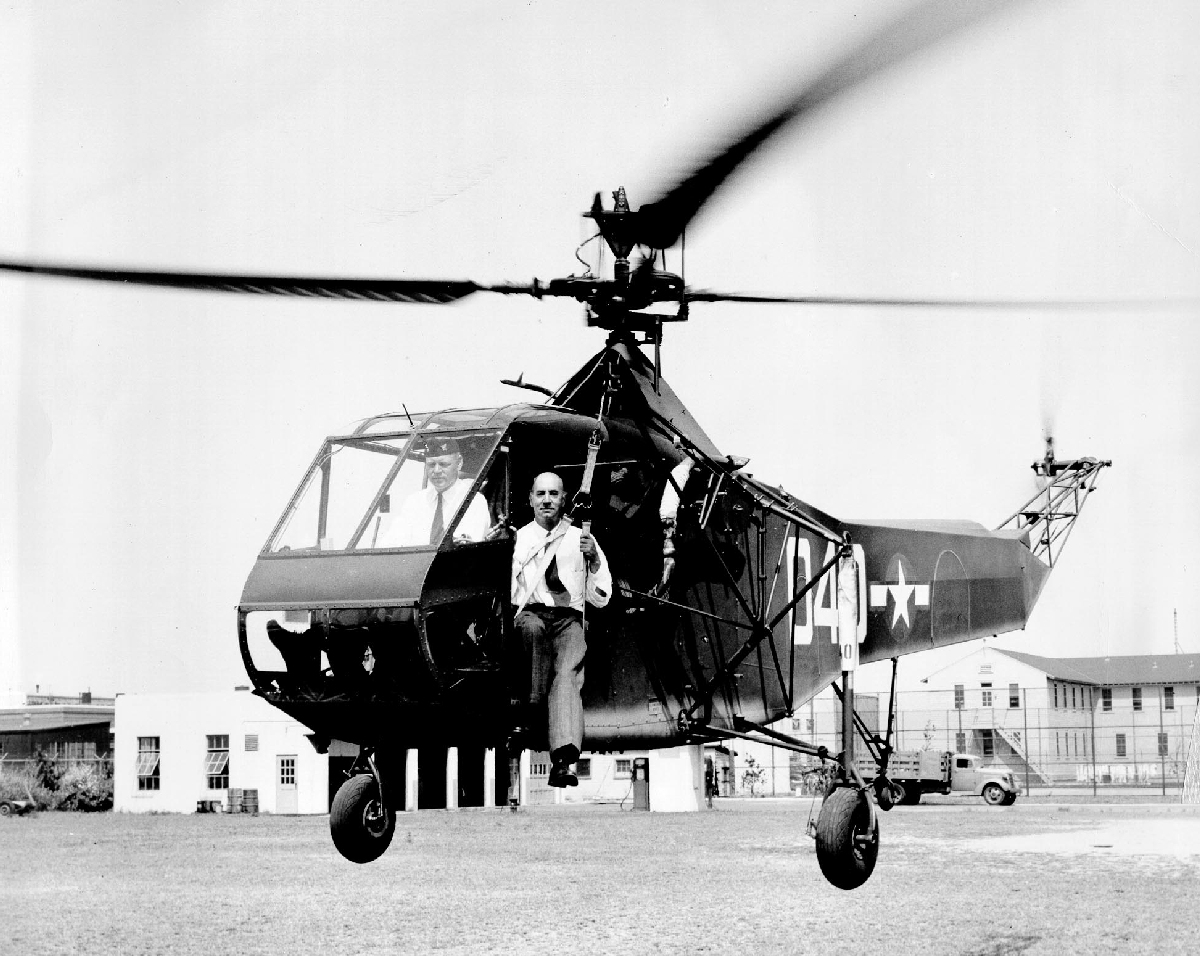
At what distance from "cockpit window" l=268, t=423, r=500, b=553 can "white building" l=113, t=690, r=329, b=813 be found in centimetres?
6157

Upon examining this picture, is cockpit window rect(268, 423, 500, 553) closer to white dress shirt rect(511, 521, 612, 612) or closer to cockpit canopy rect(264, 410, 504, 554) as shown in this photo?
cockpit canopy rect(264, 410, 504, 554)

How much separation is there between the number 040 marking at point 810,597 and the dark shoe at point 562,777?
143 inches

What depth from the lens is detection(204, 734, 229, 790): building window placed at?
7181 centimetres

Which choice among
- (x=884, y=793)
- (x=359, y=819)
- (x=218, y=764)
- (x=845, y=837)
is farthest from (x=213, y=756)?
(x=845, y=837)

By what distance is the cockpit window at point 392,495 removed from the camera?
30.3 ft

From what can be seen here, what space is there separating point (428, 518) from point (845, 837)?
162 inches

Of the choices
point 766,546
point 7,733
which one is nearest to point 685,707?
point 766,546

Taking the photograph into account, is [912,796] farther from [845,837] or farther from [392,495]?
[392,495]

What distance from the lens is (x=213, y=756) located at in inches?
2852

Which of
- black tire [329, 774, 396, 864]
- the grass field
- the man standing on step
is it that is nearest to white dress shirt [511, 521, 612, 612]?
the man standing on step

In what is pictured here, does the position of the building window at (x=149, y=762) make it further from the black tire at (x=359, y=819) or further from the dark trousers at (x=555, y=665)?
the dark trousers at (x=555, y=665)

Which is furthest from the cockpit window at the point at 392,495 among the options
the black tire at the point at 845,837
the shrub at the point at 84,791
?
the shrub at the point at 84,791

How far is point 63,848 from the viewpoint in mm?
61656

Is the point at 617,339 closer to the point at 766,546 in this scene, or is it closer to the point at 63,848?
the point at 766,546
